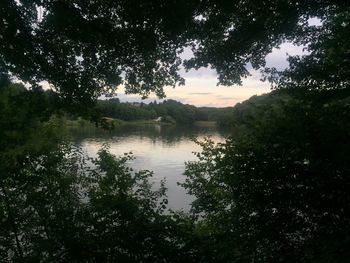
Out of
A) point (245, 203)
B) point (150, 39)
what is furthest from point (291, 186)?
point (150, 39)

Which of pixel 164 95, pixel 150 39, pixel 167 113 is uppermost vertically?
pixel 150 39

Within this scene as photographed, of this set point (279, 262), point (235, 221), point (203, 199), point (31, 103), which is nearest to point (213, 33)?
point (31, 103)

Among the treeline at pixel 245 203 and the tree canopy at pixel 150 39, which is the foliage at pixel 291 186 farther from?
the tree canopy at pixel 150 39

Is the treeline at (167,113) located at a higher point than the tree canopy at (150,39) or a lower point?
lower

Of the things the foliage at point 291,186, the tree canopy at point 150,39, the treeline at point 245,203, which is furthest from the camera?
the treeline at point 245,203

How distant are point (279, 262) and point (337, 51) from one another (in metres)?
4.68

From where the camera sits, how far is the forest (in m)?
5.85

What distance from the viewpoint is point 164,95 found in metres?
7.81

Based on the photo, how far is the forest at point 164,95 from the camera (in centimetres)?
585

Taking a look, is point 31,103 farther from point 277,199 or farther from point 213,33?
point 277,199

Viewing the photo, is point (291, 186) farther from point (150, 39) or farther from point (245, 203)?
point (150, 39)

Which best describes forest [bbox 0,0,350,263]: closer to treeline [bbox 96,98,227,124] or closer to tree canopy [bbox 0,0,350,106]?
tree canopy [bbox 0,0,350,106]

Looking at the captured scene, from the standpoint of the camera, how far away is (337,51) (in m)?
7.32

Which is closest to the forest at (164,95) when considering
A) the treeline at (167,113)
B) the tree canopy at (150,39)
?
the tree canopy at (150,39)
